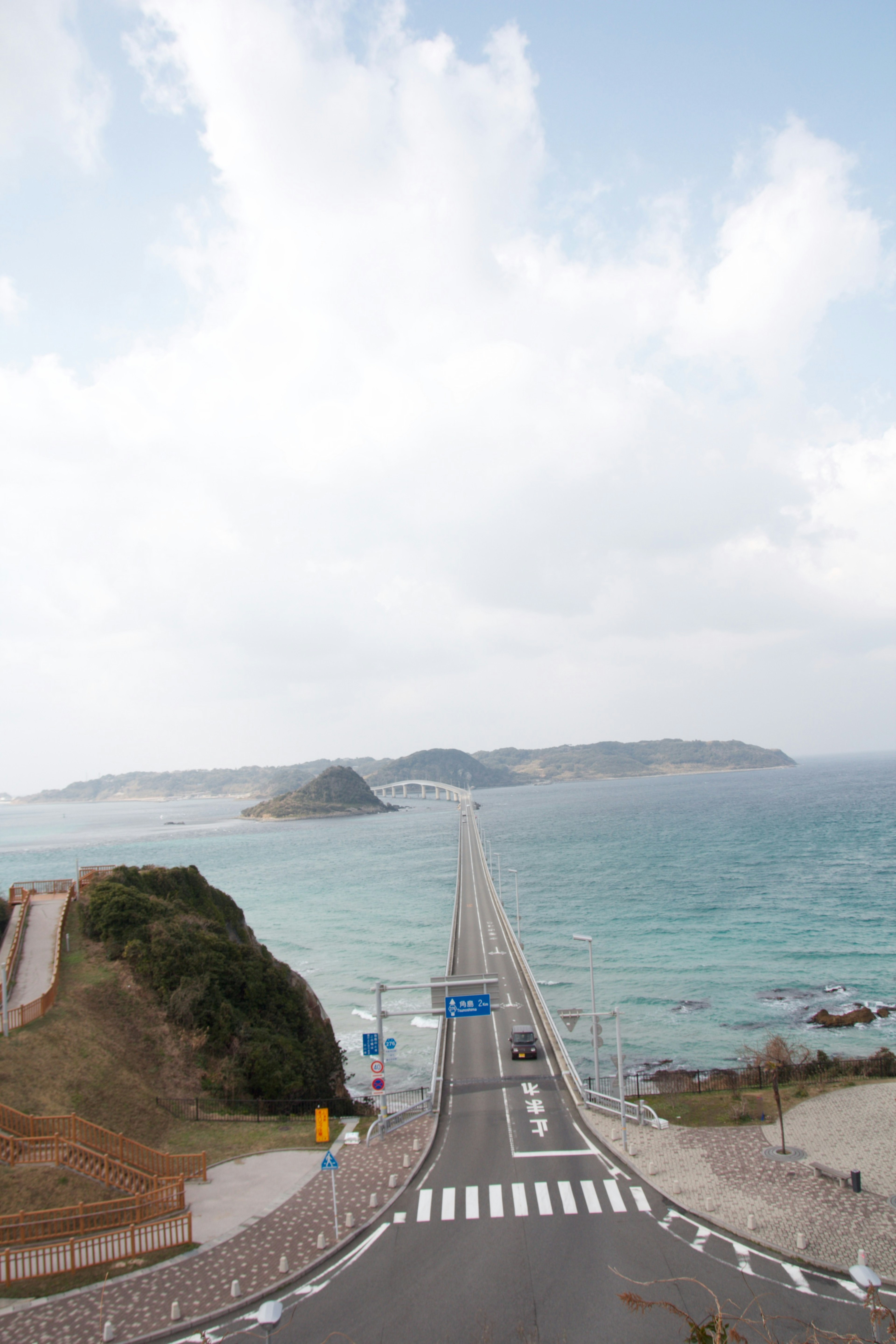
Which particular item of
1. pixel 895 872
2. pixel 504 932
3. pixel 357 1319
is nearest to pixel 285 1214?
pixel 357 1319

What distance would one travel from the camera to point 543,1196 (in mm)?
21266

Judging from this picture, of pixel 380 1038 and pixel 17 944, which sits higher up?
pixel 17 944

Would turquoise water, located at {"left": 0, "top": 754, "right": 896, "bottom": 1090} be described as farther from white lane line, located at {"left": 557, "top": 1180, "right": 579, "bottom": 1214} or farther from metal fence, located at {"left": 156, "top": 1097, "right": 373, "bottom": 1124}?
white lane line, located at {"left": 557, "top": 1180, "right": 579, "bottom": 1214}

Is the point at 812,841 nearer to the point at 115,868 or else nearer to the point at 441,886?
the point at 441,886

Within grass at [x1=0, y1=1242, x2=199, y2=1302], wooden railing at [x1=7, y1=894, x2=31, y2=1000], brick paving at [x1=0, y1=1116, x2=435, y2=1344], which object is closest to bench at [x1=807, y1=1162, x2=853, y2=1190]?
brick paving at [x1=0, y1=1116, x2=435, y2=1344]

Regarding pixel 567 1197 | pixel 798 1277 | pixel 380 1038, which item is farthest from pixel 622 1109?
pixel 380 1038

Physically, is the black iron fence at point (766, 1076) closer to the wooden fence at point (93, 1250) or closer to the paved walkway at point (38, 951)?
the wooden fence at point (93, 1250)

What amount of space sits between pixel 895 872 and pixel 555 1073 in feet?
283

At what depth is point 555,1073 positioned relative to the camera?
113ft

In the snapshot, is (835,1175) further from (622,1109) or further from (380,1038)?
(380,1038)

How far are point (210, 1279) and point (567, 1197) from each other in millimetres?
10128

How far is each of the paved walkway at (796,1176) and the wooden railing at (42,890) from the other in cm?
3289

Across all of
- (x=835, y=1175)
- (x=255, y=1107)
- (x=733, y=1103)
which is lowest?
(x=733, y=1103)

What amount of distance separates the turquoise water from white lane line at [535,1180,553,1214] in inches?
707
